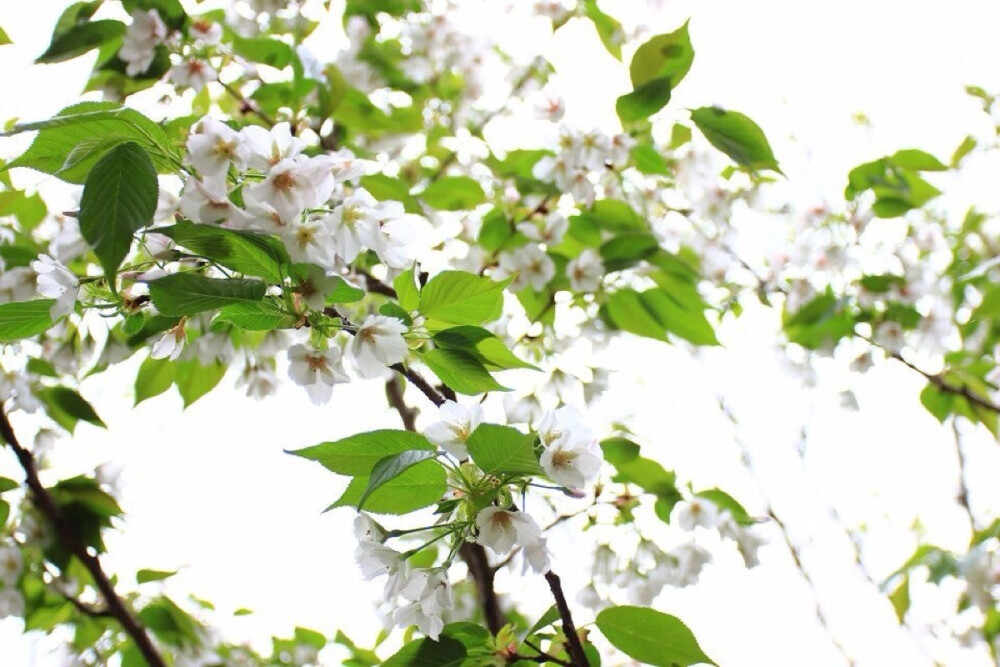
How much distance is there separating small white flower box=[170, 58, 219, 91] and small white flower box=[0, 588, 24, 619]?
90 cm

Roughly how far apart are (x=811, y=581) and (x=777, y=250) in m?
1.03

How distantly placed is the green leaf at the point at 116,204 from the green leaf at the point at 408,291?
0.26 meters

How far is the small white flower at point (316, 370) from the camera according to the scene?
2.80 feet

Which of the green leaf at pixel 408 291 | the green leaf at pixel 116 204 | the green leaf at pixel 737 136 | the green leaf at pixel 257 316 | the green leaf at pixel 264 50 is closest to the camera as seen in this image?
the green leaf at pixel 116 204

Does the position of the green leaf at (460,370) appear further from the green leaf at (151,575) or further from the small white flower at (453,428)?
the green leaf at (151,575)

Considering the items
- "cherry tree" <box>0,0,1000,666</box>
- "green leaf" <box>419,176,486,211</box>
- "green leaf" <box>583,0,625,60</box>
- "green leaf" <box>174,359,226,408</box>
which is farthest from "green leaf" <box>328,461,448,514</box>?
"green leaf" <box>583,0,625,60</box>

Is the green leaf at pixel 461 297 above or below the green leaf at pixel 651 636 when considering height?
above

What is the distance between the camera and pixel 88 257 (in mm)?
1420

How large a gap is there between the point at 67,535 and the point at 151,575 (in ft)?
0.77

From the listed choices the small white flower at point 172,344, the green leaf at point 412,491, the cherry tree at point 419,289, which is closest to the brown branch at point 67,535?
the cherry tree at point 419,289

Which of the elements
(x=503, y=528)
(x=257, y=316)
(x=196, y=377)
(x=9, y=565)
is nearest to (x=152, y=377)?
(x=196, y=377)

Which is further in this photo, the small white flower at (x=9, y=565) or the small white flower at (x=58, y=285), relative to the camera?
the small white flower at (x=9, y=565)

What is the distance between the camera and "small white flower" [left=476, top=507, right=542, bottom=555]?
0.70 m

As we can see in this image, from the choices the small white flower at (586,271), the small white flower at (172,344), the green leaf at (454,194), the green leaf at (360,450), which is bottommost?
the green leaf at (360,450)
